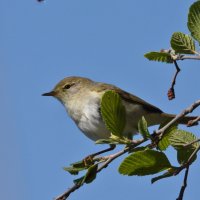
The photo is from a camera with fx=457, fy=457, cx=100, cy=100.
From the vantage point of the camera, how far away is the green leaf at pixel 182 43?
2.36 metres

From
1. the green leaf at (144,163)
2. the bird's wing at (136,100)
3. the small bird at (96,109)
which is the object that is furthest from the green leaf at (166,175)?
the bird's wing at (136,100)

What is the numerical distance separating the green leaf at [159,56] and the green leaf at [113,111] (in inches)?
11.9

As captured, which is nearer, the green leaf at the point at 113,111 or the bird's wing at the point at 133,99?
the green leaf at the point at 113,111

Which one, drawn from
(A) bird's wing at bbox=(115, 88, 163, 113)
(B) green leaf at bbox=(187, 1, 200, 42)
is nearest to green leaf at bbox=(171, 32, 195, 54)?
(B) green leaf at bbox=(187, 1, 200, 42)

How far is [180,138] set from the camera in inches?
91.4

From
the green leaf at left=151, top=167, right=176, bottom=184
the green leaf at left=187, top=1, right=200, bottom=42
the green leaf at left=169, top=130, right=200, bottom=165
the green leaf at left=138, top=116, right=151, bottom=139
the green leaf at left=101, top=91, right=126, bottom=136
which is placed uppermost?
the green leaf at left=187, top=1, right=200, bottom=42

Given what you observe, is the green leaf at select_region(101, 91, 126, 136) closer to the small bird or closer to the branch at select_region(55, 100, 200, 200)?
the branch at select_region(55, 100, 200, 200)

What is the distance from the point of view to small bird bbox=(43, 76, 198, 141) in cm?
477

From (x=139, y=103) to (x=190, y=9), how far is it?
3.01 m

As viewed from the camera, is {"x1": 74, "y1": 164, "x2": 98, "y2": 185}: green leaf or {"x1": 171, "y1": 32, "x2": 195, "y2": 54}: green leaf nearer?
{"x1": 74, "y1": 164, "x2": 98, "y2": 185}: green leaf

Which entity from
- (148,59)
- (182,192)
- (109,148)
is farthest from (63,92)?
(182,192)

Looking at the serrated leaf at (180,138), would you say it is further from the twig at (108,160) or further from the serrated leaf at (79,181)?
the serrated leaf at (79,181)

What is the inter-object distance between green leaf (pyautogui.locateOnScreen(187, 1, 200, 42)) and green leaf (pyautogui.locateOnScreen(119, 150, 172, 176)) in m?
0.65

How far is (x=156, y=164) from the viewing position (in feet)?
7.11
